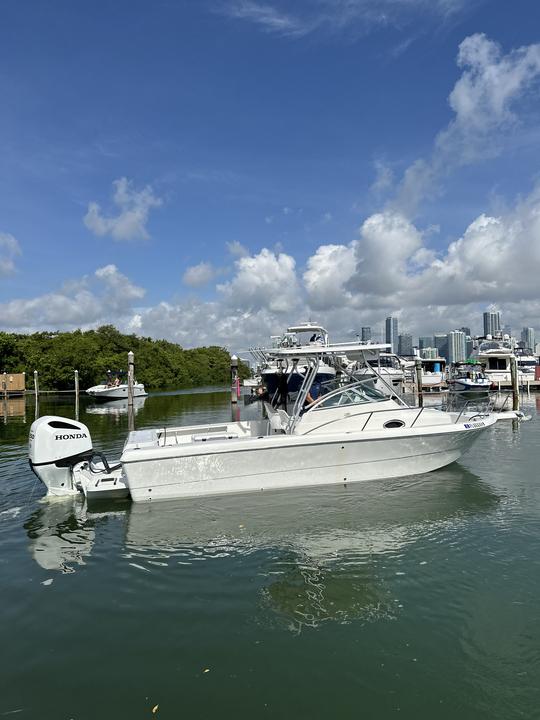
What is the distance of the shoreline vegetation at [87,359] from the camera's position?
6800 centimetres

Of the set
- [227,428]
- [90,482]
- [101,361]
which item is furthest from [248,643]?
[101,361]

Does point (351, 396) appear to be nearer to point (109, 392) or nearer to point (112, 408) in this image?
point (112, 408)

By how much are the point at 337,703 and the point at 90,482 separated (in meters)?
7.68

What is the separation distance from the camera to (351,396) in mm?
11906

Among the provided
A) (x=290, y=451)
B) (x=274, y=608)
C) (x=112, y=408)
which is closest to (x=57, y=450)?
(x=290, y=451)

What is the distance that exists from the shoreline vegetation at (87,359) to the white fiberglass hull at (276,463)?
6088 centimetres

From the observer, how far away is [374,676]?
473cm

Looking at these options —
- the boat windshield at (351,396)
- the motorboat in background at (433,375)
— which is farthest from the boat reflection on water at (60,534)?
the motorboat in background at (433,375)

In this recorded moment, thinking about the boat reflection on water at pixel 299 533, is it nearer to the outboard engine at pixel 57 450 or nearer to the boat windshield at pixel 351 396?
the outboard engine at pixel 57 450

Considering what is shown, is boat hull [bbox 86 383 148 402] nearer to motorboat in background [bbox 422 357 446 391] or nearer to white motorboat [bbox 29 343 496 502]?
motorboat in background [bbox 422 357 446 391]

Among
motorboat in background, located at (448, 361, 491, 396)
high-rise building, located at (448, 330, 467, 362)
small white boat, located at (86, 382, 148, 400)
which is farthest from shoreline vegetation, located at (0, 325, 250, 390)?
high-rise building, located at (448, 330, 467, 362)

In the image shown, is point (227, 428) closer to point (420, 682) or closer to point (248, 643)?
point (248, 643)

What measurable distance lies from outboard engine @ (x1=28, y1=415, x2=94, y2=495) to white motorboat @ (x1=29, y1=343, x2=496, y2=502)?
2 centimetres

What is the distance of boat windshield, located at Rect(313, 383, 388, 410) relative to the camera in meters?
11.7
